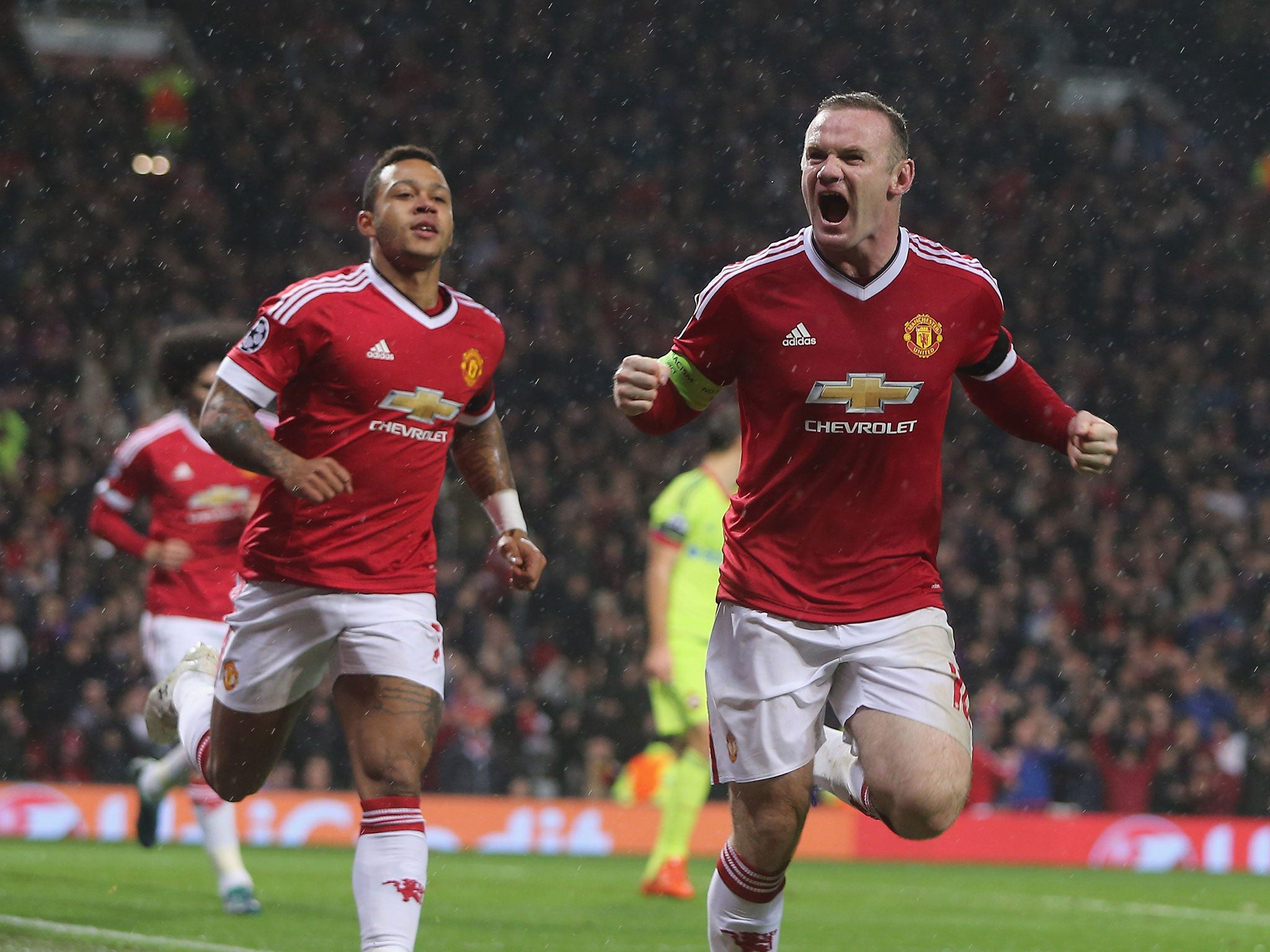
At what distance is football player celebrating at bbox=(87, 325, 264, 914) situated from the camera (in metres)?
7.78

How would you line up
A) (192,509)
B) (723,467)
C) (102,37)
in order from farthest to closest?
(102,37) < (723,467) < (192,509)

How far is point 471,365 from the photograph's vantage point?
5.48 meters

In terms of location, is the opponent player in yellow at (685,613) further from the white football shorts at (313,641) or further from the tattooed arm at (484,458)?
the white football shorts at (313,641)

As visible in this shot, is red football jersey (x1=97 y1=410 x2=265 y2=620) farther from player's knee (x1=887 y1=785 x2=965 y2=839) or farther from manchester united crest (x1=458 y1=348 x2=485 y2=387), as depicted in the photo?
player's knee (x1=887 y1=785 x2=965 y2=839)

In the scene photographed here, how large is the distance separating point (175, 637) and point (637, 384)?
4.10 meters

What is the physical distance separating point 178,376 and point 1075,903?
5957mm

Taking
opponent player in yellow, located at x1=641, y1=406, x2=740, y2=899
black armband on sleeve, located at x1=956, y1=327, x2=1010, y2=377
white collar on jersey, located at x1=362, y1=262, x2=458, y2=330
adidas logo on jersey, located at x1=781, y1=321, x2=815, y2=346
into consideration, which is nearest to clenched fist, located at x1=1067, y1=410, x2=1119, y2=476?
black armband on sleeve, located at x1=956, y1=327, x2=1010, y2=377

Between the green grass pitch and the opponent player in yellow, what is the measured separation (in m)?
0.42

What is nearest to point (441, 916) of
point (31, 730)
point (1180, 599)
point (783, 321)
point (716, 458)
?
point (716, 458)

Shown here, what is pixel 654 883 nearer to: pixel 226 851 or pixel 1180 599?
pixel 226 851

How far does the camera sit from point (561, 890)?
9.80 metres

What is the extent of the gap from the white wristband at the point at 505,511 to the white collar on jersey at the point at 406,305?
2.17 ft

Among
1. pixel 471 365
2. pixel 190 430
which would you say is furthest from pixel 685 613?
pixel 471 365

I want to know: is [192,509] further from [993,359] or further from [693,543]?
A: [993,359]
